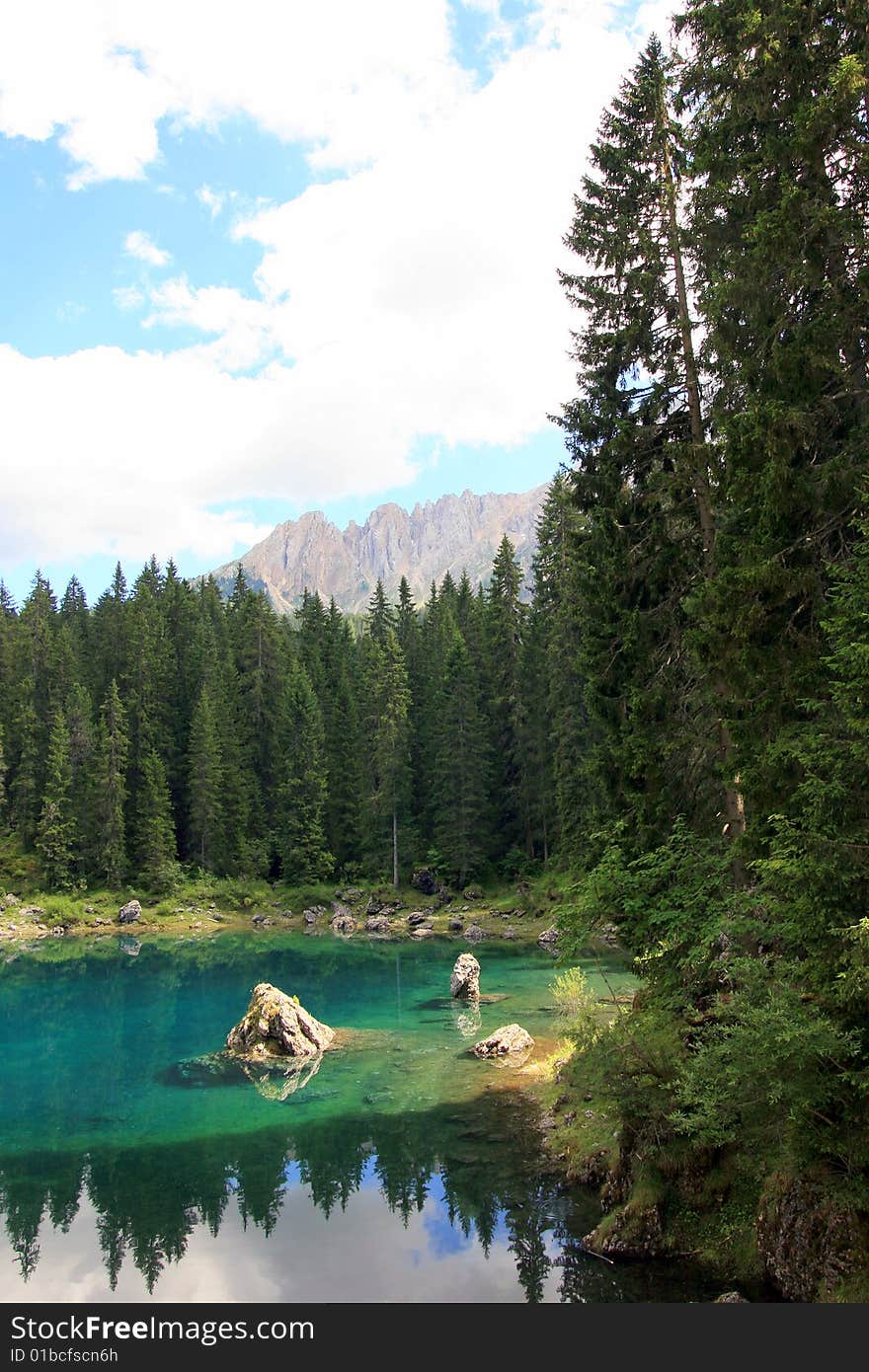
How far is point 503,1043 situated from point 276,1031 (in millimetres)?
7485

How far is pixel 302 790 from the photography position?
68.9 metres

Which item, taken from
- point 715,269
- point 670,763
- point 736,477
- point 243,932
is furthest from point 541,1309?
point 243,932

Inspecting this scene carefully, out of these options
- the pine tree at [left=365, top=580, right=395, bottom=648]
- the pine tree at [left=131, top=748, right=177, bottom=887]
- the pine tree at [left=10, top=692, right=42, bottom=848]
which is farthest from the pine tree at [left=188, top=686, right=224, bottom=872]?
the pine tree at [left=365, top=580, right=395, bottom=648]

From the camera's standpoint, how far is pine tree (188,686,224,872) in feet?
221

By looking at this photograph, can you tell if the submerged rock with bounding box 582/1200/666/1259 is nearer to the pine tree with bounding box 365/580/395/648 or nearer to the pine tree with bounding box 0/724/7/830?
the pine tree with bounding box 365/580/395/648

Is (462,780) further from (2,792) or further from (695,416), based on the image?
(695,416)

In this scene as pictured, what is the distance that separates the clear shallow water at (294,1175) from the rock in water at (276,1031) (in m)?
1.06

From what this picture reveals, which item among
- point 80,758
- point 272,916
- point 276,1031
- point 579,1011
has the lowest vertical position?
point 272,916

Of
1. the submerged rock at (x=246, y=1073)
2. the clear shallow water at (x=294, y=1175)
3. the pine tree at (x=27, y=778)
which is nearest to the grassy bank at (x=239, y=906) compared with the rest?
the pine tree at (x=27, y=778)

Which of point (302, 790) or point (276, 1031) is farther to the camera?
point (302, 790)

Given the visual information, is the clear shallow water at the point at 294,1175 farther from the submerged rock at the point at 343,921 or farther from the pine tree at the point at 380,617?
the pine tree at the point at 380,617

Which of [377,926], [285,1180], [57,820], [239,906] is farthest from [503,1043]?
[57,820]

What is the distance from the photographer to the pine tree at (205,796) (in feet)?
221

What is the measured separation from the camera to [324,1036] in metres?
28.5
